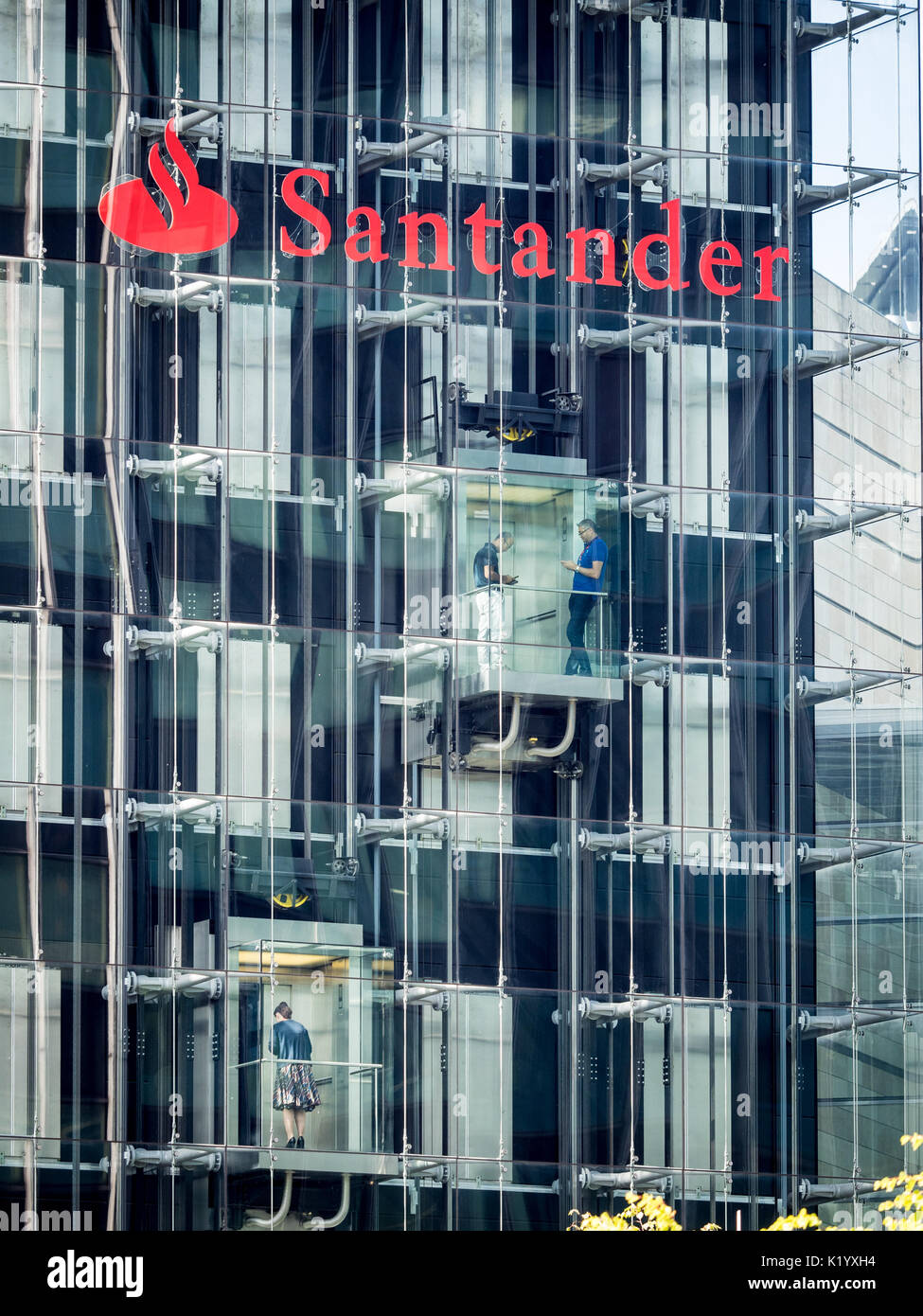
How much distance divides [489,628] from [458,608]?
0.96 ft

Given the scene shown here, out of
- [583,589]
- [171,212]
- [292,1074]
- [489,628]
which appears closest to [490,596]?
[489,628]

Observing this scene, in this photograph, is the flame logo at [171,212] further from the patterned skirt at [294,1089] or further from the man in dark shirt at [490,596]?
the patterned skirt at [294,1089]

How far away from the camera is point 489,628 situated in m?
21.0

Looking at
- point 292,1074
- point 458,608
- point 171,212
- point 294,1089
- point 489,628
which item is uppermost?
point 171,212

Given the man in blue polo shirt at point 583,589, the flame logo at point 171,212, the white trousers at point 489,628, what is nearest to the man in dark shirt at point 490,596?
the white trousers at point 489,628

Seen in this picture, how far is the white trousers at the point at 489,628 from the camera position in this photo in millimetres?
21000

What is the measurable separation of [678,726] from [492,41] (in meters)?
5.85

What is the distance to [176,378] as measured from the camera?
68.3 ft

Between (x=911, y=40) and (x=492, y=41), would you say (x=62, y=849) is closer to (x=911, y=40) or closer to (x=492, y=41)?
(x=492, y=41)

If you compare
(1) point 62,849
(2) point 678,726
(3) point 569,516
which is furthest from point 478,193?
(1) point 62,849

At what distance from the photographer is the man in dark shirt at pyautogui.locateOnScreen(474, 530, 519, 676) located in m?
21.0

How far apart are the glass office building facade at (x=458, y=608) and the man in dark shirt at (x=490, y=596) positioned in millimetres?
31

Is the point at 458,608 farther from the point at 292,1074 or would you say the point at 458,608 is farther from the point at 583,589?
the point at 292,1074

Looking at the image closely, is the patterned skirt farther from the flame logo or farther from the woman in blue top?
the flame logo
